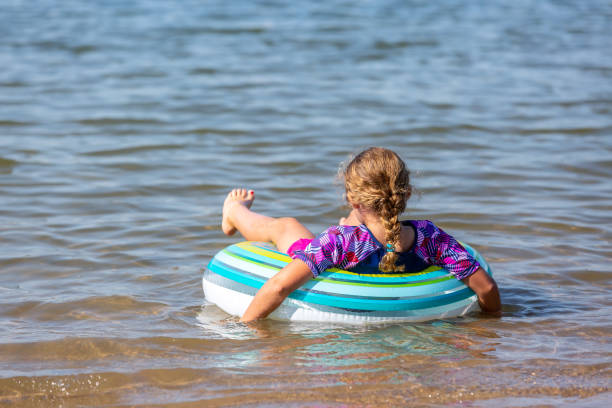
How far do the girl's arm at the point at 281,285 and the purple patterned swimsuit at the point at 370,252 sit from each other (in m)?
0.05

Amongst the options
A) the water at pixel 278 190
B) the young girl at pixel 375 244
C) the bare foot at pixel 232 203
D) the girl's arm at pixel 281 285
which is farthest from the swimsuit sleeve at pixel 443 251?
the bare foot at pixel 232 203

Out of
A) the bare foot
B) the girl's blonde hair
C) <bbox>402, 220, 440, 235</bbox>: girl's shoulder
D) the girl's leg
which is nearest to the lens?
the girl's blonde hair

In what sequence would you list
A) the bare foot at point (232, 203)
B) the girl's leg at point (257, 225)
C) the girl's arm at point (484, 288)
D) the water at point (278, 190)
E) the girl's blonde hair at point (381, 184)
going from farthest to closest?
1. the bare foot at point (232, 203)
2. the girl's leg at point (257, 225)
3. the girl's arm at point (484, 288)
4. the girl's blonde hair at point (381, 184)
5. the water at point (278, 190)

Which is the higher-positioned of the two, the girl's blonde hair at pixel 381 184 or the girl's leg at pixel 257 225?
the girl's blonde hair at pixel 381 184

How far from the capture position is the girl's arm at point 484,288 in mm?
4480

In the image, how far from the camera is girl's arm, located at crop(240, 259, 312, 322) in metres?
4.19

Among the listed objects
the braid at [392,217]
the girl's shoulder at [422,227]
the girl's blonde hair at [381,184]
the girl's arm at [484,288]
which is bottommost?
the girl's arm at [484,288]

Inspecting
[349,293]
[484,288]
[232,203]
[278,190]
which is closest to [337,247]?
[349,293]

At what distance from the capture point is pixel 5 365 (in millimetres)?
3896

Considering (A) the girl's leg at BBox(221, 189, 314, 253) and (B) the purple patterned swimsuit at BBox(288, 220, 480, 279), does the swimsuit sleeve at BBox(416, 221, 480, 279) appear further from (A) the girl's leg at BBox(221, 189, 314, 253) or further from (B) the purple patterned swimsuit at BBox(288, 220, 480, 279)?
(A) the girl's leg at BBox(221, 189, 314, 253)

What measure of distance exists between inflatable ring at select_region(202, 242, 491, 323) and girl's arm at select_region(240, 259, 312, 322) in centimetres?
7

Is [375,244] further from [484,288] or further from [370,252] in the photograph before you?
[484,288]

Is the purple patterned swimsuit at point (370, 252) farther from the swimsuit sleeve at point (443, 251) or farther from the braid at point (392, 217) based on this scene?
the braid at point (392, 217)

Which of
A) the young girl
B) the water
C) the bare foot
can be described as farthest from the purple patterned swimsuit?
the bare foot
